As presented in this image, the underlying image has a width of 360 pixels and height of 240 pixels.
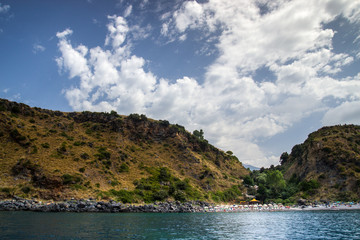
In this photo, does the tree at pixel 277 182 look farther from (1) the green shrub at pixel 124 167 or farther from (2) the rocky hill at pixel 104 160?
(1) the green shrub at pixel 124 167

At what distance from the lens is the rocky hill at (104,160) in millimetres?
65375

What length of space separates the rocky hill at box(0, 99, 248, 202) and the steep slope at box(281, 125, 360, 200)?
34327 millimetres

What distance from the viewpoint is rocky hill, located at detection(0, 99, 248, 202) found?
65.4 meters

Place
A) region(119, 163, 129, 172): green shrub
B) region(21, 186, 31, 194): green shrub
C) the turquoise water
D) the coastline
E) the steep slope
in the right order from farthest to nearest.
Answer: region(119, 163, 129, 172): green shrub, the steep slope, region(21, 186, 31, 194): green shrub, the coastline, the turquoise water

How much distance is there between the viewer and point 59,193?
62.4 metres

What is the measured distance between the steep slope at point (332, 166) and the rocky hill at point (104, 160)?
113 ft

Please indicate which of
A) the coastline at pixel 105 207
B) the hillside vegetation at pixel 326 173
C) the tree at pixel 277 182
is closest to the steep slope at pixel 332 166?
the hillside vegetation at pixel 326 173

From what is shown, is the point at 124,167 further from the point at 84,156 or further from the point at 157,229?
the point at 157,229

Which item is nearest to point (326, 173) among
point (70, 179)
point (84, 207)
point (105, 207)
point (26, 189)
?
point (105, 207)

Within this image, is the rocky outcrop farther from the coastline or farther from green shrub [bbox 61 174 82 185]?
green shrub [bbox 61 174 82 185]

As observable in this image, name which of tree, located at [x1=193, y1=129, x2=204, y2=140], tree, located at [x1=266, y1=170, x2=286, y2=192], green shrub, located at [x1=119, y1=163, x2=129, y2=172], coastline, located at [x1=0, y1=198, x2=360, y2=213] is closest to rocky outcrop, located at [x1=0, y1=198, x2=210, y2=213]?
coastline, located at [x1=0, y1=198, x2=360, y2=213]

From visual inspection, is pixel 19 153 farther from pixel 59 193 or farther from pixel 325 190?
pixel 325 190

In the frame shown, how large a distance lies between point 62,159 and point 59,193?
55.6 ft

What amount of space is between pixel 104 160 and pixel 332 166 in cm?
9399
